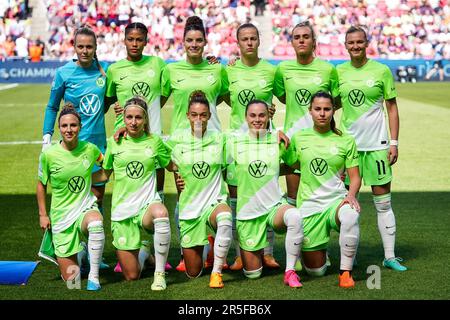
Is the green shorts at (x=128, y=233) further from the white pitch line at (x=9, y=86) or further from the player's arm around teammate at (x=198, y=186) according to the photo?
the white pitch line at (x=9, y=86)

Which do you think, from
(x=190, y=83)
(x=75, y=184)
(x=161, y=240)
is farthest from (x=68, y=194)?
(x=190, y=83)

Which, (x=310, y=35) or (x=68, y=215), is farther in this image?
(x=310, y=35)

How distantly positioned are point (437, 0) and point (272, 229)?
35.0 meters

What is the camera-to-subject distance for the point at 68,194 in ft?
23.9

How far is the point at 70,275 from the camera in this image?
719 centimetres

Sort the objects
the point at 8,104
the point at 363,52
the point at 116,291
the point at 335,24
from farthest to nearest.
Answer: the point at 335,24 < the point at 8,104 < the point at 363,52 < the point at 116,291

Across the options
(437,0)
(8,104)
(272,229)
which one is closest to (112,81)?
(272,229)

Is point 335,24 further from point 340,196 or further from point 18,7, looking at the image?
point 340,196

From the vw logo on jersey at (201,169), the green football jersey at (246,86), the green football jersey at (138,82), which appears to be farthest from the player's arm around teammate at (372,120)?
the green football jersey at (138,82)

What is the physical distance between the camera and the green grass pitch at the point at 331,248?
6789 millimetres

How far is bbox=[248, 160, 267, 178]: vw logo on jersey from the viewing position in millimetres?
7391

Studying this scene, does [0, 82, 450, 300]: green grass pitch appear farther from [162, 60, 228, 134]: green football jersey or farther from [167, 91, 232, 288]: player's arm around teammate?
[162, 60, 228, 134]: green football jersey

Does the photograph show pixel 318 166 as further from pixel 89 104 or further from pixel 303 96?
pixel 89 104

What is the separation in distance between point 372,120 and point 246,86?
3.84 ft
